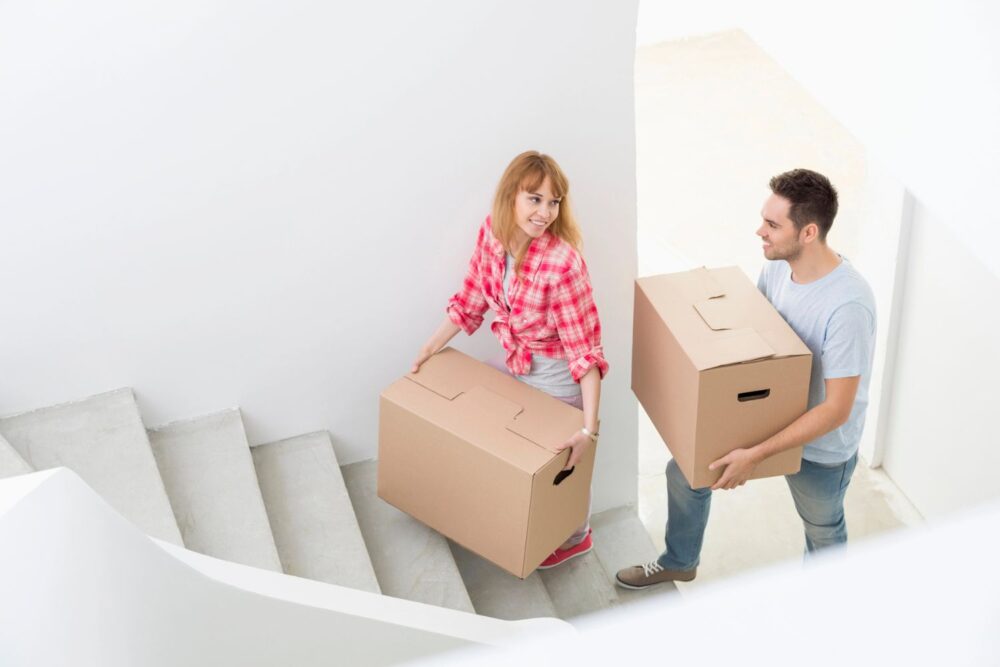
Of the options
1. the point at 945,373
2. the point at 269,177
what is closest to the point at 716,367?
the point at 269,177

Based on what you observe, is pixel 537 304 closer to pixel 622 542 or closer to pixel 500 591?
pixel 500 591

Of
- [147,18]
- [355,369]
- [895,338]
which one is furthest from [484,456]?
[895,338]

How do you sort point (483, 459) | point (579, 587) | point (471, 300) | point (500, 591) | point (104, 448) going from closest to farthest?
point (483, 459), point (104, 448), point (471, 300), point (500, 591), point (579, 587)

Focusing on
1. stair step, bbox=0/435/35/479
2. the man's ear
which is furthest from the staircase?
the man's ear

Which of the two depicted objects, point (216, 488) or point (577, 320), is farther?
point (216, 488)

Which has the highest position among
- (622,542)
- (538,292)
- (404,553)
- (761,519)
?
(538,292)

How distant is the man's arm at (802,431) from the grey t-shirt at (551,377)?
0.44 metres

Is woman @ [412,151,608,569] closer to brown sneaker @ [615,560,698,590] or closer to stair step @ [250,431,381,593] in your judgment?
stair step @ [250,431,381,593]

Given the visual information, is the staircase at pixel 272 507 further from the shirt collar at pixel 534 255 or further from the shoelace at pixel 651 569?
the shirt collar at pixel 534 255

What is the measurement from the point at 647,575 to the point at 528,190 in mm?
1326

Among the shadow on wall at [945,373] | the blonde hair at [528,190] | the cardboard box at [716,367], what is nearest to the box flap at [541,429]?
the cardboard box at [716,367]

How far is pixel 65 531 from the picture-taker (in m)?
1.11

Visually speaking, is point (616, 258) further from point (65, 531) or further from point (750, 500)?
point (65, 531)

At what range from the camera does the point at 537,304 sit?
2.59 metres
